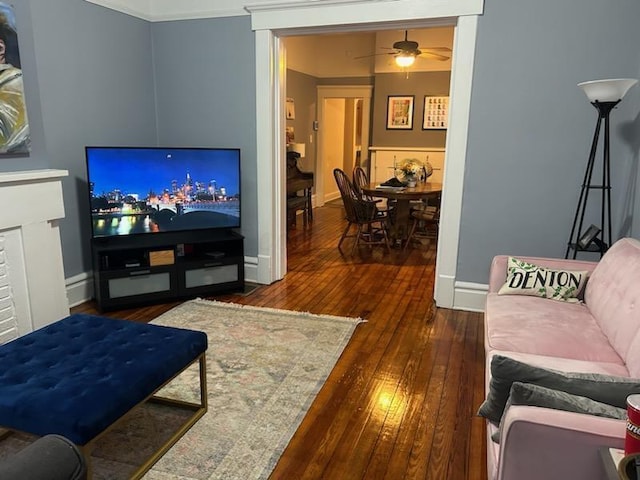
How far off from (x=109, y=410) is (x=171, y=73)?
342 centimetres

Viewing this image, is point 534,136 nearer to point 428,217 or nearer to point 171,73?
point 428,217

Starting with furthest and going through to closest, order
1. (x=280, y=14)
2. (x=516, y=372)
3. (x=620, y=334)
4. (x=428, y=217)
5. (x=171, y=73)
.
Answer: (x=428, y=217)
(x=171, y=73)
(x=280, y=14)
(x=620, y=334)
(x=516, y=372)

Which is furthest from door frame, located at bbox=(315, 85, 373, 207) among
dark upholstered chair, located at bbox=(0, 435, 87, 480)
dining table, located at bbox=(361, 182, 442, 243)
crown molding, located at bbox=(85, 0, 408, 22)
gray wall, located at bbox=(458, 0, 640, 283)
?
dark upholstered chair, located at bbox=(0, 435, 87, 480)

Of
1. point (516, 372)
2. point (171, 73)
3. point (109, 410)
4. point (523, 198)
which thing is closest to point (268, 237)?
point (171, 73)

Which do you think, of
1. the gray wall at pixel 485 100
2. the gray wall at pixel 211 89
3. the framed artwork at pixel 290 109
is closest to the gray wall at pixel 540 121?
the gray wall at pixel 485 100

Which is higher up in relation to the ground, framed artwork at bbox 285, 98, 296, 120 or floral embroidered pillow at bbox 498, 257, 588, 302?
framed artwork at bbox 285, 98, 296, 120

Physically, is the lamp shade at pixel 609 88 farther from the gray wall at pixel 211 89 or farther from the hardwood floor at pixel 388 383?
the gray wall at pixel 211 89

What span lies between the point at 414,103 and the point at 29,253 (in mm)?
6593

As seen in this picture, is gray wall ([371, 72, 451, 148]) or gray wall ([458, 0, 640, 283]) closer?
gray wall ([458, 0, 640, 283])

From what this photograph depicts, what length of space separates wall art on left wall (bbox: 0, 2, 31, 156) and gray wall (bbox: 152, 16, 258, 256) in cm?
170

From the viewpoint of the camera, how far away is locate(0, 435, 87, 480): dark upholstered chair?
0.83 meters

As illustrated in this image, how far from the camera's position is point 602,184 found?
3.19 m

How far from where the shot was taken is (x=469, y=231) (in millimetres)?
3641

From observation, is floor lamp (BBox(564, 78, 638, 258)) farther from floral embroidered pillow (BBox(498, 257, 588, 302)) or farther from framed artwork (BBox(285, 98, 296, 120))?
framed artwork (BBox(285, 98, 296, 120))
